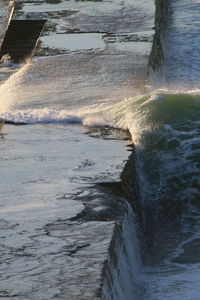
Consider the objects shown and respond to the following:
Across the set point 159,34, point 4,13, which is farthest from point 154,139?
point 4,13

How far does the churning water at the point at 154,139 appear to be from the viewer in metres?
4.75

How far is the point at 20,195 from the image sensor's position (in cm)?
470

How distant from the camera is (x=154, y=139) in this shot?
6043 mm

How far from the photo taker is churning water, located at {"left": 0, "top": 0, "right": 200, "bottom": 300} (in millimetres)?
4746

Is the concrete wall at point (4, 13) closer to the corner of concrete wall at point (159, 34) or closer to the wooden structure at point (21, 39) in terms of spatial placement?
the wooden structure at point (21, 39)

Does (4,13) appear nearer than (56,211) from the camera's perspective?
No

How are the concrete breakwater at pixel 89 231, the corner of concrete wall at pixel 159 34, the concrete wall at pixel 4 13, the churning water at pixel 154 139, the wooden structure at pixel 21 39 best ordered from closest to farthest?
1. the concrete breakwater at pixel 89 231
2. the churning water at pixel 154 139
3. the corner of concrete wall at pixel 159 34
4. the wooden structure at pixel 21 39
5. the concrete wall at pixel 4 13

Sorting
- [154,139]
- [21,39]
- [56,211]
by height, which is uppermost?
[56,211]

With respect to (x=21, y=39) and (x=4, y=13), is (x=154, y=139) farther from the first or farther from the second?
(x=4, y=13)

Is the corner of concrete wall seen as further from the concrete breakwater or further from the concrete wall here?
the concrete wall

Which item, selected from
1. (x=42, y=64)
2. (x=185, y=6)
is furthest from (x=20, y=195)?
(x=185, y=6)

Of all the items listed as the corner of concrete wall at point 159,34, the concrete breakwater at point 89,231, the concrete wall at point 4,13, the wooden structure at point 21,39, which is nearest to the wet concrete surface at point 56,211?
the concrete breakwater at point 89,231

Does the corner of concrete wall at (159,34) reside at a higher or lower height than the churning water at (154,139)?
lower

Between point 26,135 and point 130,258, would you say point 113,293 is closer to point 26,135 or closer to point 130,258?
point 130,258
